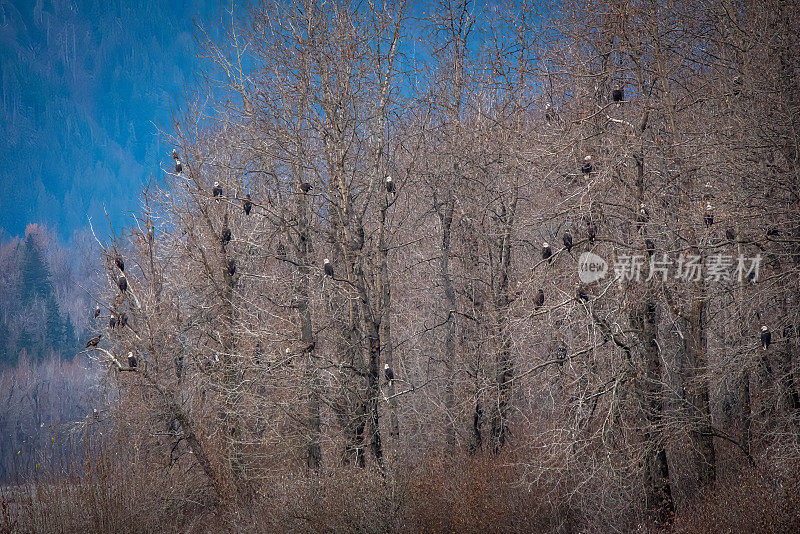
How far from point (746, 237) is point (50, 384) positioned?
46098 millimetres

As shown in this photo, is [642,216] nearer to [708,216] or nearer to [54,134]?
[708,216]

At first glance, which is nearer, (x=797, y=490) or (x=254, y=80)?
(x=797, y=490)

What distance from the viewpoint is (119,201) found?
156m

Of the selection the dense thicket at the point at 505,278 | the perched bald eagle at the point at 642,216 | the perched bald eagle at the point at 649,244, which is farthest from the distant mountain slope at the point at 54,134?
the perched bald eagle at the point at 649,244

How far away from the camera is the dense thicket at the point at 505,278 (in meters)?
8.47

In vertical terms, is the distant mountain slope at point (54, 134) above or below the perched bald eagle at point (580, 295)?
above

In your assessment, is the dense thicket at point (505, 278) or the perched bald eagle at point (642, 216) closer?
the dense thicket at point (505, 278)

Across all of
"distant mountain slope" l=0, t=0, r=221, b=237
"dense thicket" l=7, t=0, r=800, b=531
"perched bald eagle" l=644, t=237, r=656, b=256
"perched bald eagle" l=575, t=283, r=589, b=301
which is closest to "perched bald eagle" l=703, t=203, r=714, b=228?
"dense thicket" l=7, t=0, r=800, b=531

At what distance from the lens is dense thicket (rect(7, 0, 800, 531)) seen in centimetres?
847

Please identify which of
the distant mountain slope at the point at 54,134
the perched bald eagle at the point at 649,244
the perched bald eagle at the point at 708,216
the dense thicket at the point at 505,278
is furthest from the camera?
the distant mountain slope at the point at 54,134

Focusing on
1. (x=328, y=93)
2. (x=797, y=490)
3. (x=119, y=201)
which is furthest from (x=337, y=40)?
(x=119, y=201)

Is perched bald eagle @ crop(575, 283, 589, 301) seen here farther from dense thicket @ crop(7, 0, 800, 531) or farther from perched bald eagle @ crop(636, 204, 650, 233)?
perched bald eagle @ crop(636, 204, 650, 233)

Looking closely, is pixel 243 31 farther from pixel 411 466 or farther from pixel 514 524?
pixel 514 524

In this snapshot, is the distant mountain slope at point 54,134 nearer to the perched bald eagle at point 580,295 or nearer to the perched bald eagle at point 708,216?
the perched bald eagle at point 580,295
